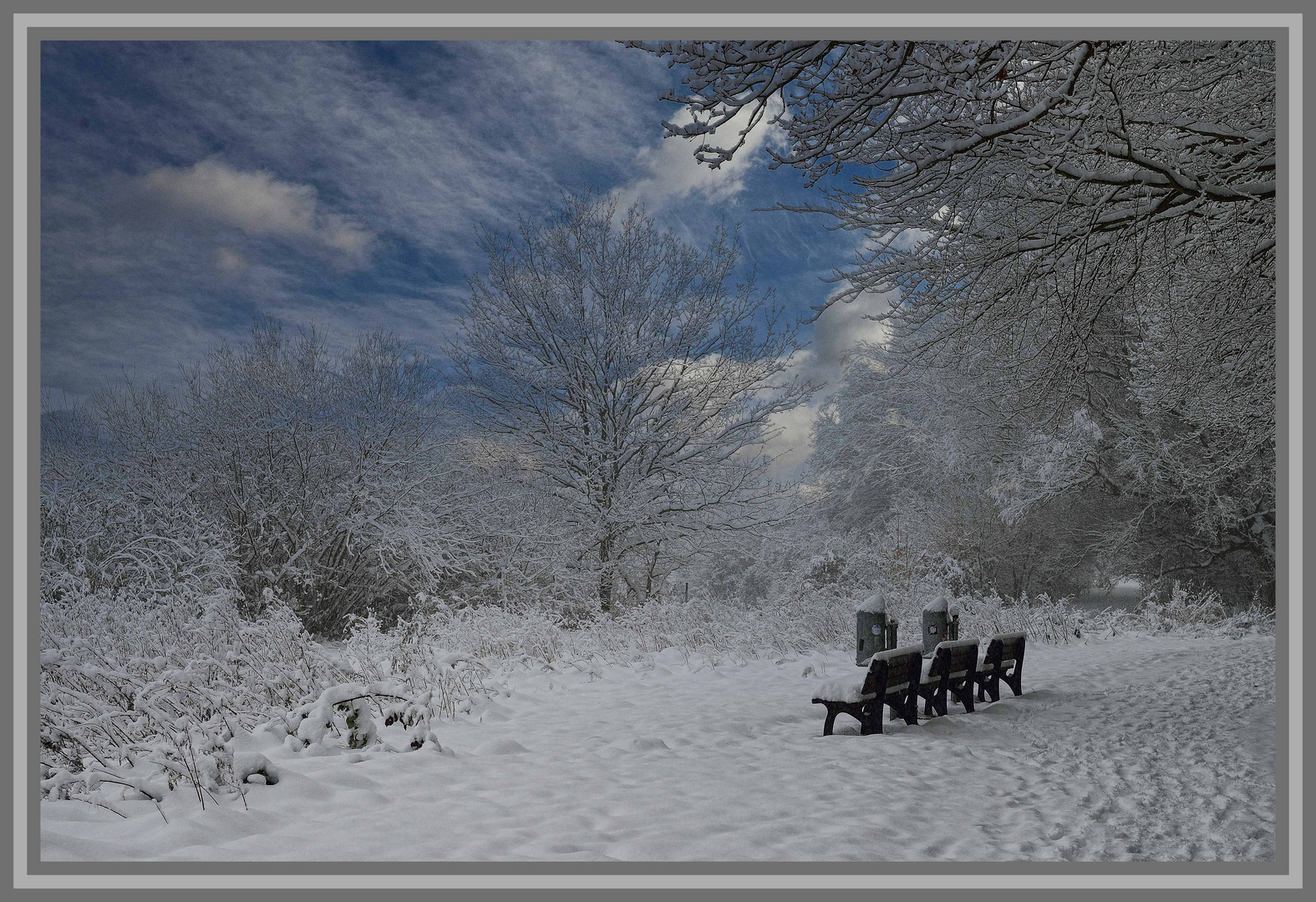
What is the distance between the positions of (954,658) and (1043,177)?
11.0ft

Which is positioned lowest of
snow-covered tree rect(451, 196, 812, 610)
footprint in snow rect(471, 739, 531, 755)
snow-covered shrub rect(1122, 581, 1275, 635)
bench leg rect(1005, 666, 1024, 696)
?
snow-covered shrub rect(1122, 581, 1275, 635)

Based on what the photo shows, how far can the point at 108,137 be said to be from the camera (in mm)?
4047

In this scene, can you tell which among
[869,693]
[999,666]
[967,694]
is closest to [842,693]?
[869,693]

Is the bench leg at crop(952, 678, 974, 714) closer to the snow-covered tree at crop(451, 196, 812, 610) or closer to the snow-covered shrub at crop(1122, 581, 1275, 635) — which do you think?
the snow-covered tree at crop(451, 196, 812, 610)

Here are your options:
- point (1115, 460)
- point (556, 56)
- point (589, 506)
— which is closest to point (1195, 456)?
point (1115, 460)

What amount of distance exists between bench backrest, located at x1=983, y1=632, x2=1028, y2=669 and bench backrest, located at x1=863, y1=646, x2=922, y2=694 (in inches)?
46.1

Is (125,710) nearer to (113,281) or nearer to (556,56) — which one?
(113,281)

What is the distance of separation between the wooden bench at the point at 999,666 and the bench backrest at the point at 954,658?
183 millimetres

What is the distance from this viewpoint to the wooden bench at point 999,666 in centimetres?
650

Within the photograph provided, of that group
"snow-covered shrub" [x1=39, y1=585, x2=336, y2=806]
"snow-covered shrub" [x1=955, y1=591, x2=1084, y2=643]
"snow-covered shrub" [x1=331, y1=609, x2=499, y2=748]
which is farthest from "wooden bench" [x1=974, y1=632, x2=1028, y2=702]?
"snow-covered shrub" [x1=39, y1=585, x2=336, y2=806]

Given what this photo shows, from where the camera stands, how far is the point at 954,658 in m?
5.99

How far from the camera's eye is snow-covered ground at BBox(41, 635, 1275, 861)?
2.94 m
